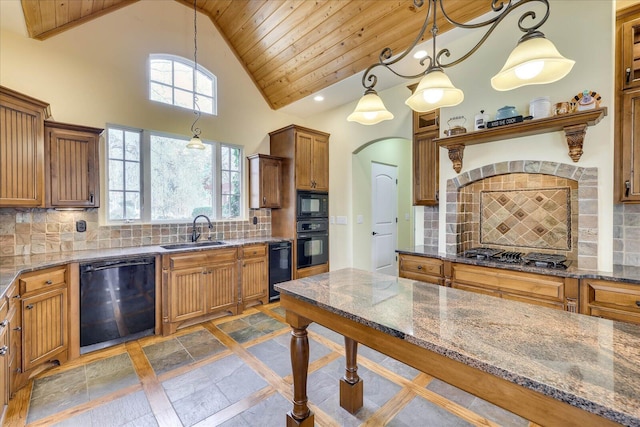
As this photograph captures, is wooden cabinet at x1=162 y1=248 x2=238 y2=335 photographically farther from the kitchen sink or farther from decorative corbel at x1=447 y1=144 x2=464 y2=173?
decorative corbel at x1=447 y1=144 x2=464 y2=173

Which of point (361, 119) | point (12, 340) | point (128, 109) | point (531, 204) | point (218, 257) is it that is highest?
point (128, 109)

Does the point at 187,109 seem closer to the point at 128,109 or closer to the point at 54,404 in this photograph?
the point at 128,109

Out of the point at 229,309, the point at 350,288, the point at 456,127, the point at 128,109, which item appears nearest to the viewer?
the point at 350,288

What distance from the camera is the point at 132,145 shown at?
139 inches

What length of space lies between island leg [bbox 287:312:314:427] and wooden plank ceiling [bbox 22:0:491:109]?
308 centimetres

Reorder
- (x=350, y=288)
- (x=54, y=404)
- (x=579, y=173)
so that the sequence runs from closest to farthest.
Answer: (x=350, y=288) < (x=54, y=404) < (x=579, y=173)

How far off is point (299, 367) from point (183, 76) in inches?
160

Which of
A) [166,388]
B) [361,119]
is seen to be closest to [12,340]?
[166,388]

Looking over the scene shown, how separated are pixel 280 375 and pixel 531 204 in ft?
9.83

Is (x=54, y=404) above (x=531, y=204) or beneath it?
beneath

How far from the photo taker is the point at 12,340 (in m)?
2.01

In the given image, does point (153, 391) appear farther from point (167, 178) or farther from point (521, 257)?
point (521, 257)

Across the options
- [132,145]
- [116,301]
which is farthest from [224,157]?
[116,301]

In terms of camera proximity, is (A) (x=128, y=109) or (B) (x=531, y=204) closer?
(B) (x=531, y=204)
